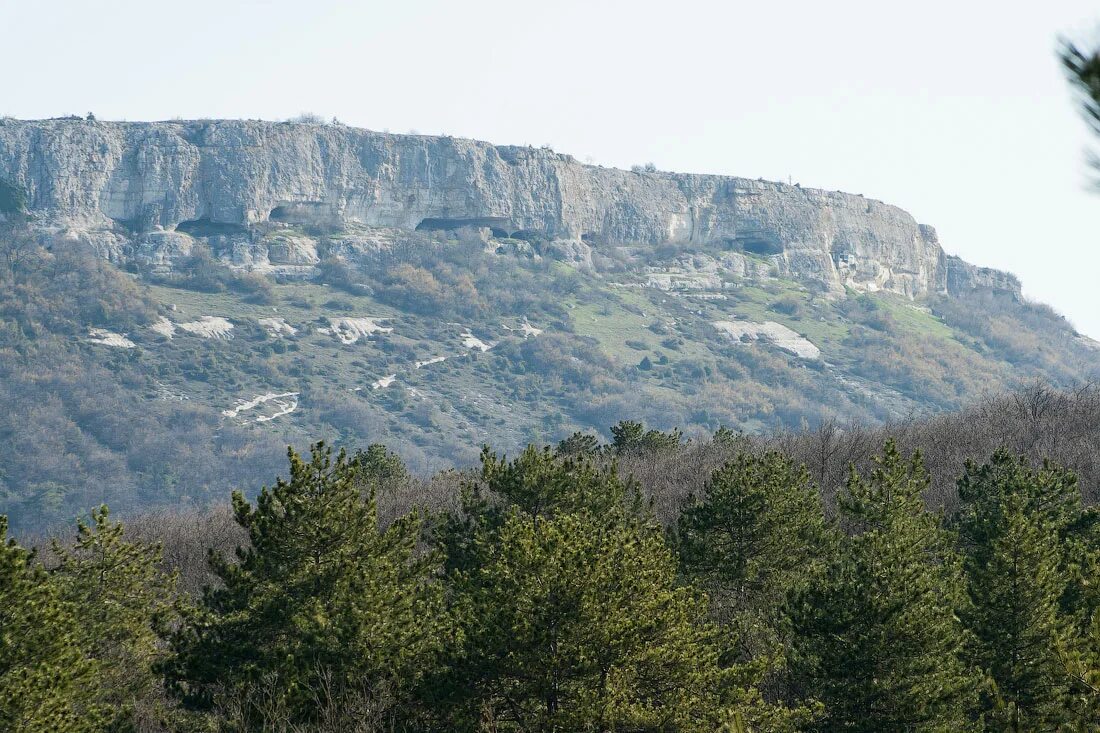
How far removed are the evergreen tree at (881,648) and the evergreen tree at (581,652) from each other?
1849mm

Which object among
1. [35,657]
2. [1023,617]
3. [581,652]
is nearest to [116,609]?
[35,657]

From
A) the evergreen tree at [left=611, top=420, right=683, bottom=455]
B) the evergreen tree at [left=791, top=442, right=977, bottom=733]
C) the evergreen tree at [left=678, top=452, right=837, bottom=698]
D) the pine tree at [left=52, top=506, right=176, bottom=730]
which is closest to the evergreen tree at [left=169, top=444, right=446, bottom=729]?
the pine tree at [left=52, top=506, right=176, bottom=730]

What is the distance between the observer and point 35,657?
2053cm

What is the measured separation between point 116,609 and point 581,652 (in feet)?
41.5

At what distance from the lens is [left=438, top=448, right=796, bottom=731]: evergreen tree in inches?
821

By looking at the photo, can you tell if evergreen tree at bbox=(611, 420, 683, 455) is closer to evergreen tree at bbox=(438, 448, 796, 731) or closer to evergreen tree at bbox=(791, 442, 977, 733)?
evergreen tree at bbox=(791, 442, 977, 733)

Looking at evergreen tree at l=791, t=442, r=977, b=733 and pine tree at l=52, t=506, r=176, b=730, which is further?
pine tree at l=52, t=506, r=176, b=730

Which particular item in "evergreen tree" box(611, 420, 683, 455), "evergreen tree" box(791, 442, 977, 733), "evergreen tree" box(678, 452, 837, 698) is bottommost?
"evergreen tree" box(611, 420, 683, 455)

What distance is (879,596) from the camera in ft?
77.9

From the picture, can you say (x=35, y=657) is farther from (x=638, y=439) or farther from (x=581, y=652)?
(x=638, y=439)

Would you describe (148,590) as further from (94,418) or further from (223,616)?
(94,418)

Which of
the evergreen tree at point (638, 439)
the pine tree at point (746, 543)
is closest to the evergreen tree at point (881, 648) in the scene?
the pine tree at point (746, 543)

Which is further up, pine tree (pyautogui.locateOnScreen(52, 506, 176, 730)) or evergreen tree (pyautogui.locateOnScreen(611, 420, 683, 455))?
pine tree (pyautogui.locateOnScreen(52, 506, 176, 730))

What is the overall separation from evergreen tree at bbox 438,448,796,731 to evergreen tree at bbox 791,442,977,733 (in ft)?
6.07
